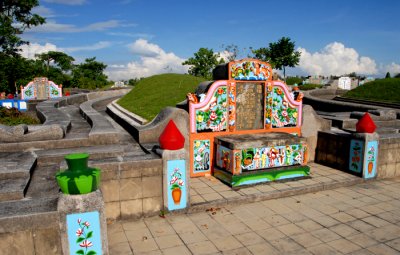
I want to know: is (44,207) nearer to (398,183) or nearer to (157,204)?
(157,204)

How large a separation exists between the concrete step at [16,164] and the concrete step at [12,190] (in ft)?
1.06

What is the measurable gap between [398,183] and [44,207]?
9.68m

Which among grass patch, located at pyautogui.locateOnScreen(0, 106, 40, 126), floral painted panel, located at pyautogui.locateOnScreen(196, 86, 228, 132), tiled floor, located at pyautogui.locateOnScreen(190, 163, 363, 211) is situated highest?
floral painted panel, located at pyautogui.locateOnScreen(196, 86, 228, 132)

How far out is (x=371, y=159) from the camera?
30.3 ft

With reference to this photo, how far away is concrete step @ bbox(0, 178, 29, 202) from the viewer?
5.26 metres

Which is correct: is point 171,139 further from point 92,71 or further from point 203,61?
point 92,71

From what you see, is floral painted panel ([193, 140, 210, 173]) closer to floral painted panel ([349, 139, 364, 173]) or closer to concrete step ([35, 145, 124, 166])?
concrete step ([35, 145, 124, 166])

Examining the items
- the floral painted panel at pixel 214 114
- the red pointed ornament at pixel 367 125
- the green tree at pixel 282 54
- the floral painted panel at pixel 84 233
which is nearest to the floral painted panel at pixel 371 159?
the red pointed ornament at pixel 367 125

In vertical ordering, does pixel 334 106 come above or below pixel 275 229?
above

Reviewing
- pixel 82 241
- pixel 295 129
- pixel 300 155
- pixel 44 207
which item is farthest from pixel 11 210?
pixel 295 129

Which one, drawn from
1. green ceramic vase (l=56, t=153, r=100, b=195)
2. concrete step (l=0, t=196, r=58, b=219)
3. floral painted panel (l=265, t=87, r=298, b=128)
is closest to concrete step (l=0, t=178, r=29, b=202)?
concrete step (l=0, t=196, r=58, b=219)

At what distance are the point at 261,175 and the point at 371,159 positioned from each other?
11.8ft

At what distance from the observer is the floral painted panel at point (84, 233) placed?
4.37 m

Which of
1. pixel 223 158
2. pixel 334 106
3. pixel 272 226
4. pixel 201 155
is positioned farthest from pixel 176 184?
pixel 334 106
